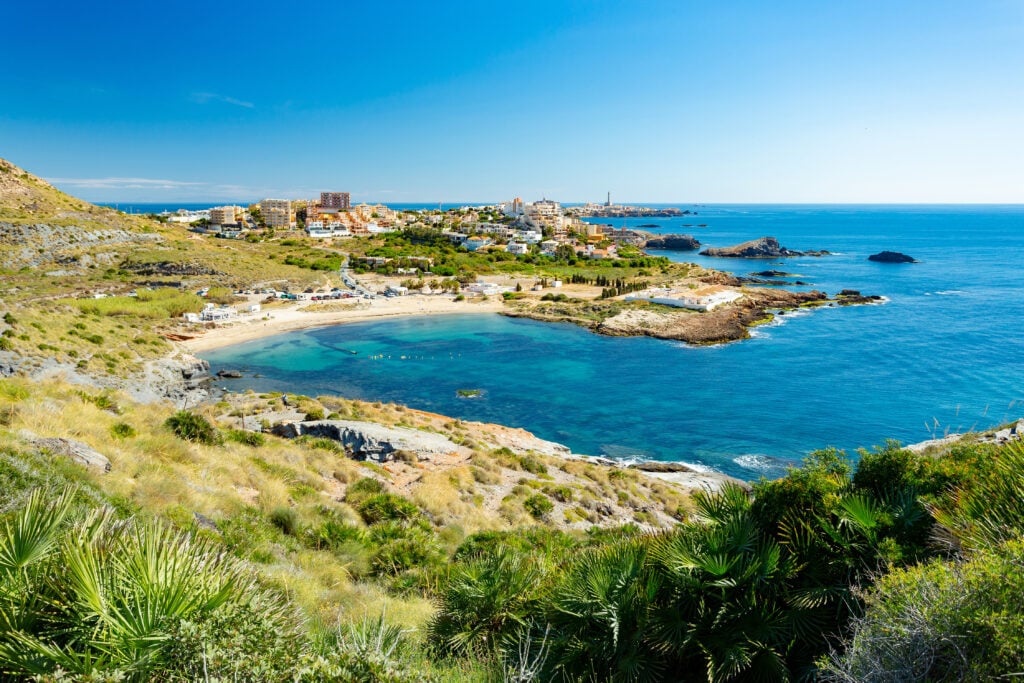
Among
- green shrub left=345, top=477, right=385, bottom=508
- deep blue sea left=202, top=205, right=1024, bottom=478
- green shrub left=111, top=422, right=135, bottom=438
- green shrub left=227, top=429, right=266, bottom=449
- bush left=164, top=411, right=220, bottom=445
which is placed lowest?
deep blue sea left=202, top=205, right=1024, bottom=478

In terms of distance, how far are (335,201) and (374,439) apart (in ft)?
509

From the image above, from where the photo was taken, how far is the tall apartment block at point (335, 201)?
156 m

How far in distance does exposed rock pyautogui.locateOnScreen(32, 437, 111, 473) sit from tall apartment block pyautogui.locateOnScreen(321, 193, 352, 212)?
159 metres

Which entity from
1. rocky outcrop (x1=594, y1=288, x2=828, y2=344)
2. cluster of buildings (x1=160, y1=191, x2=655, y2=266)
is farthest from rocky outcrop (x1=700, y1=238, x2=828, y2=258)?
rocky outcrop (x1=594, y1=288, x2=828, y2=344)

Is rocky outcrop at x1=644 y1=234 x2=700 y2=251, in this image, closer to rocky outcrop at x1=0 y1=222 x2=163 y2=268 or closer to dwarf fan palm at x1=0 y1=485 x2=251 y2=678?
rocky outcrop at x1=0 y1=222 x2=163 y2=268

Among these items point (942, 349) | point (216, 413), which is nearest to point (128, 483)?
point (216, 413)

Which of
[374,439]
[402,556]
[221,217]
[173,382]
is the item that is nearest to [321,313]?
[173,382]

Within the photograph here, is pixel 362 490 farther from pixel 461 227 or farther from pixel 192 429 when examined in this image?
pixel 461 227

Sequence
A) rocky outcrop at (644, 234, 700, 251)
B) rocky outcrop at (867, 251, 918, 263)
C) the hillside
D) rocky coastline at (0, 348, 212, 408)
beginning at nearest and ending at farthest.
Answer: the hillside < rocky coastline at (0, 348, 212, 408) < rocky outcrop at (867, 251, 918, 263) < rocky outcrop at (644, 234, 700, 251)

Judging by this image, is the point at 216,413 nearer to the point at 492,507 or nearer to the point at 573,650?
the point at 492,507

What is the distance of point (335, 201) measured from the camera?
157m

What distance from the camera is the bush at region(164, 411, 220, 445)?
1326 centimetres

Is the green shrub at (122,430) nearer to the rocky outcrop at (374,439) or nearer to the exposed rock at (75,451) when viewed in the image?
the exposed rock at (75,451)

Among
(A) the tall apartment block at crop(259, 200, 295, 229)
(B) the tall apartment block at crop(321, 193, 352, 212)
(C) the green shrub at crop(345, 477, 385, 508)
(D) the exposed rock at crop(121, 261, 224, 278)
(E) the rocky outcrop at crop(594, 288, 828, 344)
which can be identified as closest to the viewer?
(C) the green shrub at crop(345, 477, 385, 508)
